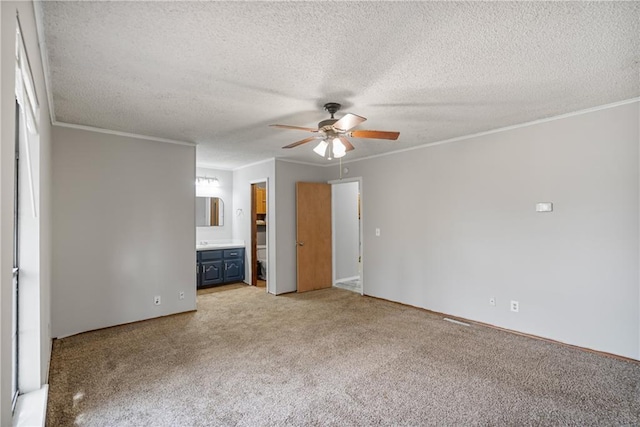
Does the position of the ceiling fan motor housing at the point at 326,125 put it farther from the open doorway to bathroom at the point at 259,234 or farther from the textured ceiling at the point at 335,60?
the open doorway to bathroom at the point at 259,234

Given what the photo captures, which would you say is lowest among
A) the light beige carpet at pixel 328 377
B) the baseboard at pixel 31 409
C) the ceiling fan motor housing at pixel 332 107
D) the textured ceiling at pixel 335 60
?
the light beige carpet at pixel 328 377

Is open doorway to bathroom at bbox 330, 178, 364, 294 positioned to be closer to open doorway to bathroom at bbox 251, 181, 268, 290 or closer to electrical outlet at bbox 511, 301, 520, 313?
open doorway to bathroom at bbox 251, 181, 268, 290

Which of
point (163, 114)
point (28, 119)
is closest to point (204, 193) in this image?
point (163, 114)

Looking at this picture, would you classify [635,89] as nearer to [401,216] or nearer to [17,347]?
[401,216]

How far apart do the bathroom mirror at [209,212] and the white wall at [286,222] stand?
1643 millimetres

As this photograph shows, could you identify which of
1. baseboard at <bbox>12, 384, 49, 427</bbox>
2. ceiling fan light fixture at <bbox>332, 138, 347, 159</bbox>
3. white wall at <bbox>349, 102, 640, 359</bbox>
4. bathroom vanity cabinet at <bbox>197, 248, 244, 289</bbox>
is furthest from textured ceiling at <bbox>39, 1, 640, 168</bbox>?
bathroom vanity cabinet at <bbox>197, 248, 244, 289</bbox>

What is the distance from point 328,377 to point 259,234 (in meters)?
4.78

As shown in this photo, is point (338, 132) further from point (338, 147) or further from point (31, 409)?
point (31, 409)

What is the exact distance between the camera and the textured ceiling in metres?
1.65

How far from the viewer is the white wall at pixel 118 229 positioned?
3465 mm

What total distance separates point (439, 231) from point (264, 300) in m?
2.80

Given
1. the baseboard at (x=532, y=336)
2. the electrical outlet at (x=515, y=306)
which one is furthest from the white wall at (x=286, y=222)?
the electrical outlet at (x=515, y=306)

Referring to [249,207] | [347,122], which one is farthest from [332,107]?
[249,207]

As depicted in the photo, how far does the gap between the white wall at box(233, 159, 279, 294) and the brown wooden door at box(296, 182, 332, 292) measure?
17.6 inches
